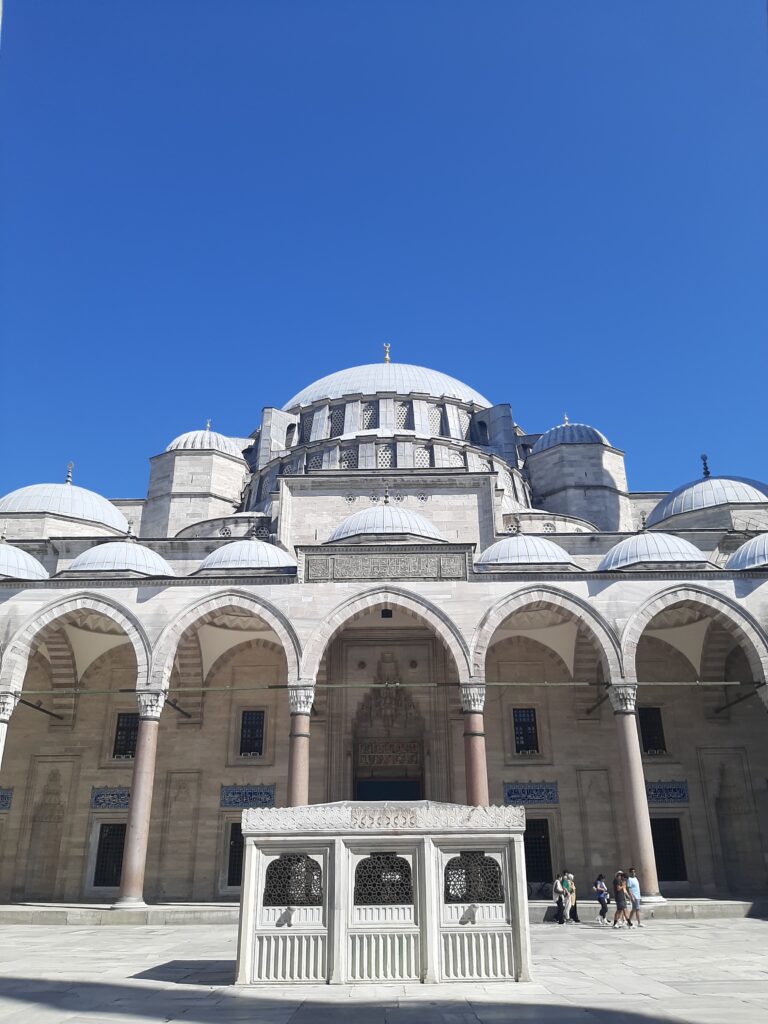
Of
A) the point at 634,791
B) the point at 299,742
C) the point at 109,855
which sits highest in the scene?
the point at 299,742

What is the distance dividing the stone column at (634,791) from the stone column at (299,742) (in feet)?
16.4

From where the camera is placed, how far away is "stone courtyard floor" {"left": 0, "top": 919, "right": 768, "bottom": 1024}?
4402mm

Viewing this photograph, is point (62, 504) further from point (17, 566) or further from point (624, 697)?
point (624, 697)

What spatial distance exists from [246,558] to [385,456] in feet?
22.7

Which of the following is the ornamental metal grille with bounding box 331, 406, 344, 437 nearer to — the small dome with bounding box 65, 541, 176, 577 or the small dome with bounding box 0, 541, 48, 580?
the small dome with bounding box 65, 541, 176, 577

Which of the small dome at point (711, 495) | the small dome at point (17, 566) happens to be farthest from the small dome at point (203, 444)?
the small dome at point (711, 495)

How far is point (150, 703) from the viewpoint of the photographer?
12648 millimetres

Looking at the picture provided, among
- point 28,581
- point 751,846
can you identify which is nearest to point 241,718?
point 28,581

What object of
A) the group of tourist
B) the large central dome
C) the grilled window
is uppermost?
the large central dome

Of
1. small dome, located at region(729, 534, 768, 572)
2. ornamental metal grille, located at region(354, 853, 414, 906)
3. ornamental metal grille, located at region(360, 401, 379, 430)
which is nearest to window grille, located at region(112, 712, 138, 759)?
ornamental metal grille, located at region(360, 401, 379, 430)

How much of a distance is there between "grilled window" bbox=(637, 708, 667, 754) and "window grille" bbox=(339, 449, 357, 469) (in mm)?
9413

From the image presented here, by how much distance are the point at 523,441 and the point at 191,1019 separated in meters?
23.2

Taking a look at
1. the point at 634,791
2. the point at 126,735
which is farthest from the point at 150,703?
the point at 634,791

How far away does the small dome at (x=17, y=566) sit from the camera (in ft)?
47.9
